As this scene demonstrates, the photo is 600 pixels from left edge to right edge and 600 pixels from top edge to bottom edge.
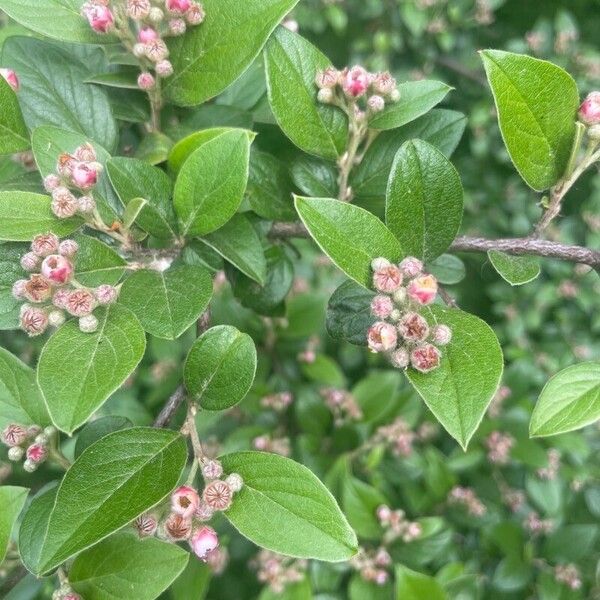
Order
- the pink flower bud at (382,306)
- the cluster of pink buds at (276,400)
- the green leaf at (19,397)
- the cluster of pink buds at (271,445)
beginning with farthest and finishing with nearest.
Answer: the cluster of pink buds at (276,400)
the cluster of pink buds at (271,445)
the green leaf at (19,397)
the pink flower bud at (382,306)

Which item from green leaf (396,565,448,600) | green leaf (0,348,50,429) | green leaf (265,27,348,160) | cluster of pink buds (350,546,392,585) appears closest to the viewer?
green leaf (265,27,348,160)

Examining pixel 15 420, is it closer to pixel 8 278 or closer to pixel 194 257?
pixel 8 278

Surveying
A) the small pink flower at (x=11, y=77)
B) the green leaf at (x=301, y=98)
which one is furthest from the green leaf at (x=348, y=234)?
the small pink flower at (x=11, y=77)

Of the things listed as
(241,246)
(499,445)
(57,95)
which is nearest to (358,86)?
(241,246)

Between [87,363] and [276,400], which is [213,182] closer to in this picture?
[87,363]

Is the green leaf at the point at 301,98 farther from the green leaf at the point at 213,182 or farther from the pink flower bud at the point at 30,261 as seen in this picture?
the pink flower bud at the point at 30,261

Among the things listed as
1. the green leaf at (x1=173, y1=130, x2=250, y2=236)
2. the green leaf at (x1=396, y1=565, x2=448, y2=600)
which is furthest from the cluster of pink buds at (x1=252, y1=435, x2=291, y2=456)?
the green leaf at (x1=173, y1=130, x2=250, y2=236)

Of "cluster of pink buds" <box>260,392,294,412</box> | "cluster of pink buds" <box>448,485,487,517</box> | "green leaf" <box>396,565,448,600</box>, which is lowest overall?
"cluster of pink buds" <box>448,485,487,517</box>

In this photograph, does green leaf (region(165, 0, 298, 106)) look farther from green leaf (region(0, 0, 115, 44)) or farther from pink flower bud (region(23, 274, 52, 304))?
pink flower bud (region(23, 274, 52, 304))
